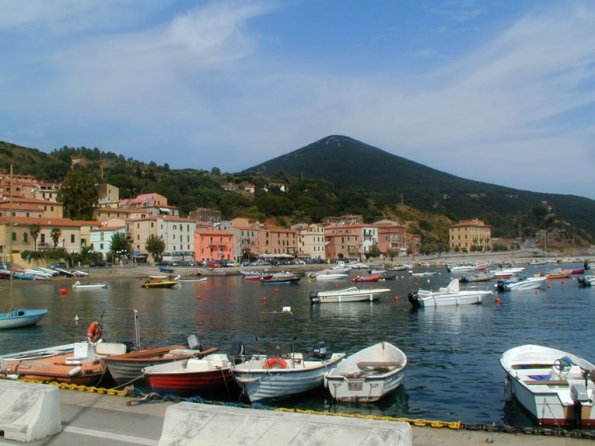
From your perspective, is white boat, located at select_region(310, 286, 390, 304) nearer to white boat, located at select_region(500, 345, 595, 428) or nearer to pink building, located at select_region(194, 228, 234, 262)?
white boat, located at select_region(500, 345, 595, 428)

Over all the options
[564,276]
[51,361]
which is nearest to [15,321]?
[51,361]

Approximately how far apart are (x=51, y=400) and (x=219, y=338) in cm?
1827

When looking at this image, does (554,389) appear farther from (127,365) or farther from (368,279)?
(368,279)

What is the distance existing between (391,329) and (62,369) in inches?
705

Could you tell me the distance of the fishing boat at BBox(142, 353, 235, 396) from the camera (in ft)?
47.6

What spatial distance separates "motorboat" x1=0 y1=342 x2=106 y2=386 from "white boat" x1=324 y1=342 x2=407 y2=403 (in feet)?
20.5

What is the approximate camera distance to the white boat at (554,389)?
1149 cm

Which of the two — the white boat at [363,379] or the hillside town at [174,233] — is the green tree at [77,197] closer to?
the hillside town at [174,233]

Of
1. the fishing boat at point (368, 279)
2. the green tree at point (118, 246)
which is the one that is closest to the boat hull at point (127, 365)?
the fishing boat at point (368, 279)

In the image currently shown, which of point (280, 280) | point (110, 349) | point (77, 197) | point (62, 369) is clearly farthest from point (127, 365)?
point (77, 197)

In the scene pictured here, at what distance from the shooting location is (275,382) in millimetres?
14523

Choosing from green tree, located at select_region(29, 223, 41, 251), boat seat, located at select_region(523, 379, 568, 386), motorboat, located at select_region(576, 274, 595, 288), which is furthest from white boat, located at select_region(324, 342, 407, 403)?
green tree, located at select_region(29, 223, 41, 251)

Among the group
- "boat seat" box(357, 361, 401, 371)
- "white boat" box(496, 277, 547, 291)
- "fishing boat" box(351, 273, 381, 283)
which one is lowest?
"fishing boat" box(351, 273, 381, 283)

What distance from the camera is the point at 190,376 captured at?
1461 centimetres
